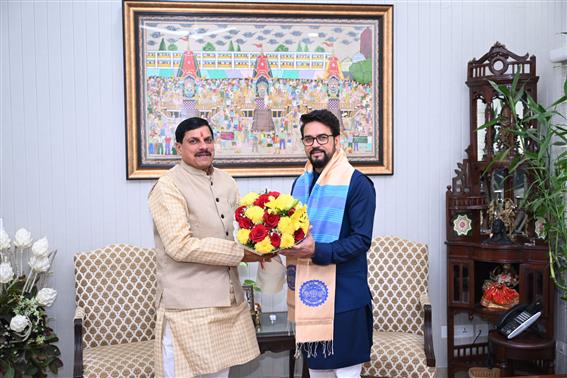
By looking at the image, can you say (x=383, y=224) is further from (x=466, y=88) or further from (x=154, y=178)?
(x=154, y=178)

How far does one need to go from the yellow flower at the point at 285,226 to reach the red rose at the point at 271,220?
27 mm

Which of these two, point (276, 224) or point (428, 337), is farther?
point (428, 337)

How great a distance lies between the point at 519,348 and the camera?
12.5 feet

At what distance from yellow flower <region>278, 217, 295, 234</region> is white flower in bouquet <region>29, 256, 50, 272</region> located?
1.98 metres

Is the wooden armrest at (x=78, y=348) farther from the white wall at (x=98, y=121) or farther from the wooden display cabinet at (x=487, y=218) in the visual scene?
the wooden display cabinet at (x=487, y=218)

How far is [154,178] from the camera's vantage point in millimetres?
4246

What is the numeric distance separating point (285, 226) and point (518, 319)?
207 cm

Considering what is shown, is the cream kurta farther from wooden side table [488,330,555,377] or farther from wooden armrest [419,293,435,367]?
wooden side table [488,330,555,377]

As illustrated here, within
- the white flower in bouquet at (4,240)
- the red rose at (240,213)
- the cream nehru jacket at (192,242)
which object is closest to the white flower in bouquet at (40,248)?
the white flower in bouquet at (4,240)

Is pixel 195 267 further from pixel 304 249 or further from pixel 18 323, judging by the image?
pixel 18 323

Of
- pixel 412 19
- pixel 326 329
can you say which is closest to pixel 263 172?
pixel 412 19

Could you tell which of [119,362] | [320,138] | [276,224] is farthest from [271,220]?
[119,362]

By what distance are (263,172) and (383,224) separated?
37.7 inches

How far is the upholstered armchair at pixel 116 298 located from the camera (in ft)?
12.6
